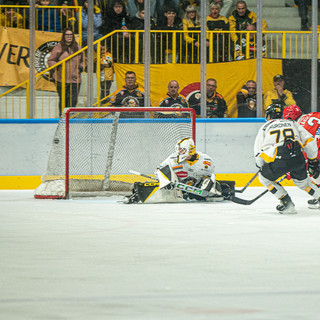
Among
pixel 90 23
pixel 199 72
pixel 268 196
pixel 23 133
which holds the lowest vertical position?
pixel 268 196

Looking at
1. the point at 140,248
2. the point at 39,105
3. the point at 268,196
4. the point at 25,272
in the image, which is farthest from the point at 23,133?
the point at 25,272

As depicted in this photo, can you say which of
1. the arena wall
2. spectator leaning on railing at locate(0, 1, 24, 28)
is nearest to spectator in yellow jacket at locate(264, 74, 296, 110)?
the arena wall

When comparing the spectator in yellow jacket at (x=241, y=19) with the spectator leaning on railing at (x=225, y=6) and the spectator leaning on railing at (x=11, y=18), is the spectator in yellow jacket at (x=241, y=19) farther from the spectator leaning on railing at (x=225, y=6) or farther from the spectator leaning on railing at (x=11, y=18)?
the spectator leaning on railing at (x=11, y=18)

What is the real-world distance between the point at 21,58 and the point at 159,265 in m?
6.02

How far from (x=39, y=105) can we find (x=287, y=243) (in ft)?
17.1

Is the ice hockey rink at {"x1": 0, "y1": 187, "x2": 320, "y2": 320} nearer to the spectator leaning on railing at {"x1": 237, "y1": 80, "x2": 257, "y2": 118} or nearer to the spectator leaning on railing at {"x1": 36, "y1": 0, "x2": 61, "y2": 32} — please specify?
the spectator leaning on railing at {"x1": 237, "y1": 80, "x2": 257, "y2": 118}

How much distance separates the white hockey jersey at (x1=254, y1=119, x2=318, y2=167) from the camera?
6.42 meters

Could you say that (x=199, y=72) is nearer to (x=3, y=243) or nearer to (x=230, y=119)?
(x=230, y=119)

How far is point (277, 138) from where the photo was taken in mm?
6430

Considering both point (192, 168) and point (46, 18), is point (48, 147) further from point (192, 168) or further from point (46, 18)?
point (192, 168)

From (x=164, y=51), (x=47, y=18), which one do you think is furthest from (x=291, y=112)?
(x=47, y=18)

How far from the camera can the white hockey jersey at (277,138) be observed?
6422mm

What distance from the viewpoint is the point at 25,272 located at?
3.66 meters

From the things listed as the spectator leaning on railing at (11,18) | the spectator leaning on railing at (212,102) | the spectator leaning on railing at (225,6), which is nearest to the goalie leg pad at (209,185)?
the spectator leaning on railing at (212,102)
